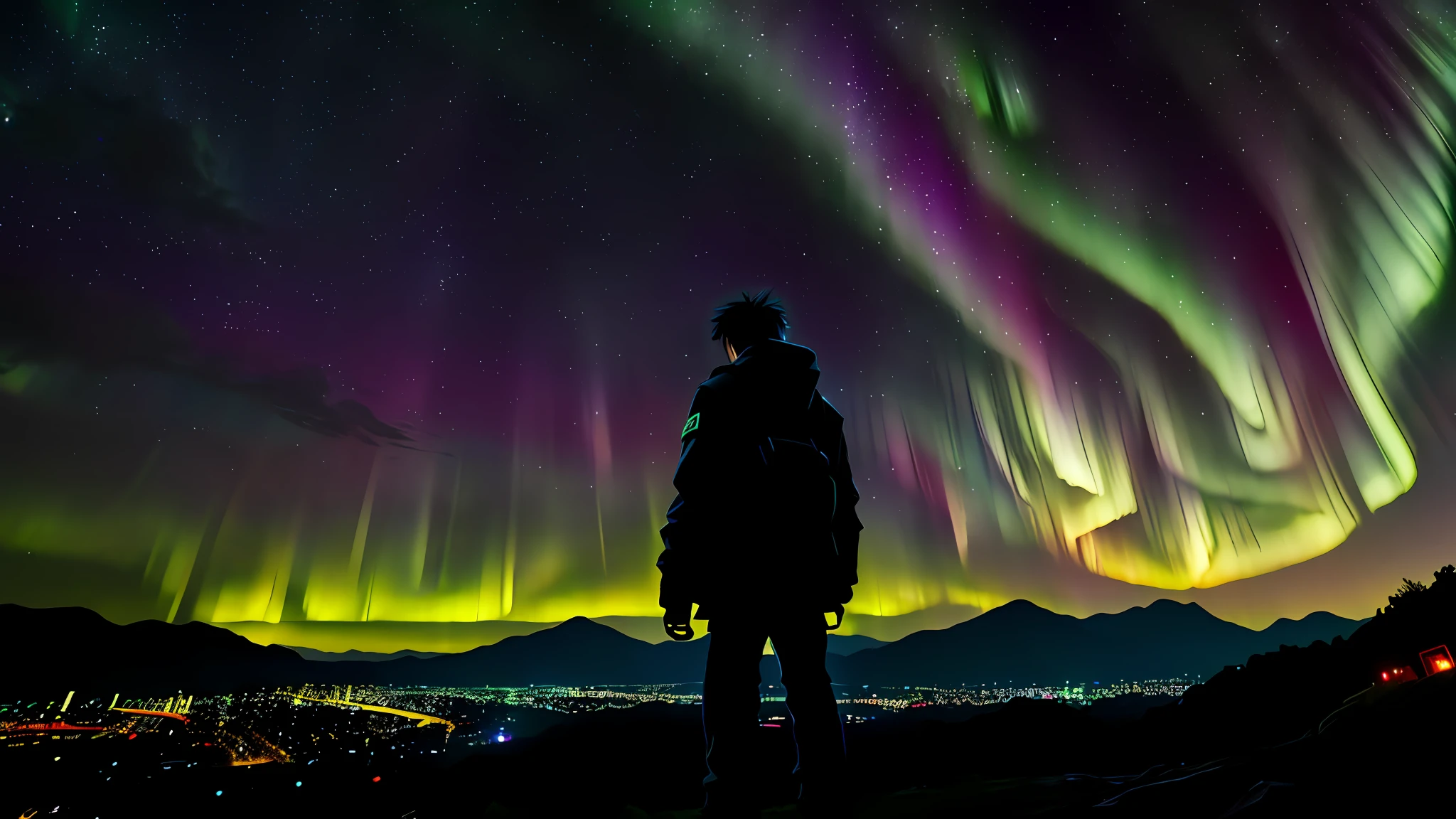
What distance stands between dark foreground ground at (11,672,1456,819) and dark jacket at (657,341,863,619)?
0.76 meters

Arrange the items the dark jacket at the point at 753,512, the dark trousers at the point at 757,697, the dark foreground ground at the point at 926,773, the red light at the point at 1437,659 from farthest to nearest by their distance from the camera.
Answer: the red light at the point at 1437,659
the dark jacket at the point at 753,512
the dark trousers at the point at 757,697
the dark foreground ground at the point at 926,773

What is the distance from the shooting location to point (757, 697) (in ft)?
8.45

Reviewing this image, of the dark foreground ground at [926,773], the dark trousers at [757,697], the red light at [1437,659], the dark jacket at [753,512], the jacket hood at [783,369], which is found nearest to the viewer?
the dark foreground ground at [926,773]

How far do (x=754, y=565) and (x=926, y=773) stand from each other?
28.4 ft

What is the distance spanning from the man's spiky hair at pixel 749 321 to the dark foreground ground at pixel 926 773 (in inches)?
86.9

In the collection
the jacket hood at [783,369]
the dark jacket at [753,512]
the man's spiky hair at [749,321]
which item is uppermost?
the man's spiky hair at [749,321]

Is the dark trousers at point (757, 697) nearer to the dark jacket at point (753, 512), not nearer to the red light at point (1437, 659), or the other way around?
the dark jacket at point (753, 512)

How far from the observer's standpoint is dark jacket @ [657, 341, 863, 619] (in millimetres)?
2688

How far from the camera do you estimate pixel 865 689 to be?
541ft

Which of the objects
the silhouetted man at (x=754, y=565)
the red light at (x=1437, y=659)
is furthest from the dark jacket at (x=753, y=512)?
the red light at (x=1437, y=659)

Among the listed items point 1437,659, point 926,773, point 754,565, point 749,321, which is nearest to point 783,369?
point 749,321

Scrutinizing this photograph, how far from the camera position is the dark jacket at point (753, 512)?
2.69m

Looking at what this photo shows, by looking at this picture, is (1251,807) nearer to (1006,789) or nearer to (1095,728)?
(1006,789)

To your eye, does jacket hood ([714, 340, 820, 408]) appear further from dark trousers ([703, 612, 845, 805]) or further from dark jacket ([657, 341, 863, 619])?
dark trousers ([703, 612, 845, 805])
